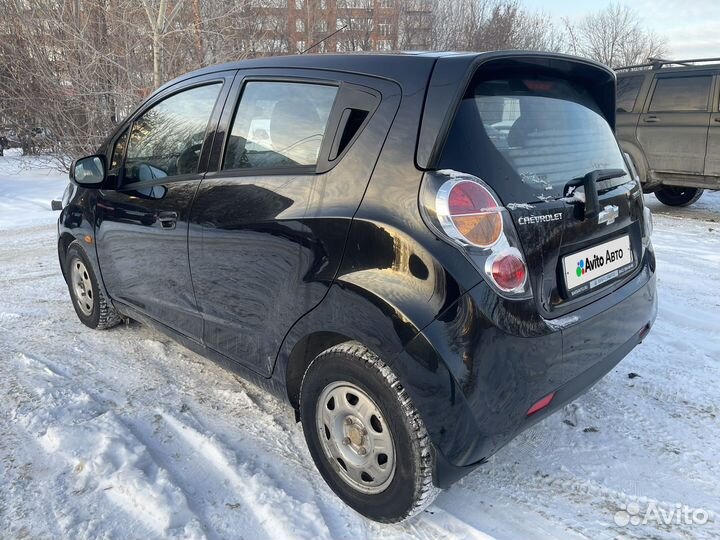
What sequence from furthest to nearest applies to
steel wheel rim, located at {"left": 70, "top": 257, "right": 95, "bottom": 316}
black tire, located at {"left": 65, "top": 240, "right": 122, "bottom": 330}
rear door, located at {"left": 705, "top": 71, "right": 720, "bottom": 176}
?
1. rear door, located at {"left": 705, "top": 71, "right": 720, "bottom": 176}
2. steel wheel rim, located at {"left": 70, "top": 257, "right": 95, "bottom": 316}
3. black tire, located at {"left": 65, "top": 240, "right": 122, "bottom": 330}

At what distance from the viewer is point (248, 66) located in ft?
9.07

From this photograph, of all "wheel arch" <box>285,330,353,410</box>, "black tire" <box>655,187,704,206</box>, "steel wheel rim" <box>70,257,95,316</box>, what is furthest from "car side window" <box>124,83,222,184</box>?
"black tire" <box>655,187,704,206</box>

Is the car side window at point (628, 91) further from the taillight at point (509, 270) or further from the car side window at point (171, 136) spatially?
the taillight at point (509, 270)

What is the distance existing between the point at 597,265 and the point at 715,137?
6.93 metres

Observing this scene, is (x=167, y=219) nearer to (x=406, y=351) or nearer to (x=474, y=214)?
(x=406, y=351)

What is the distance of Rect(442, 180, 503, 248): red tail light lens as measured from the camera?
6.06 ft

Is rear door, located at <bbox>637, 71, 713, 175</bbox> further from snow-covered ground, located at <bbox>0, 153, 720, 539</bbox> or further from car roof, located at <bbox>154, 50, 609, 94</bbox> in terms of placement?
car roof, located at <bbox>154, 50, 609, 94</bbox>

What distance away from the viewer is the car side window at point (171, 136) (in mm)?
2908

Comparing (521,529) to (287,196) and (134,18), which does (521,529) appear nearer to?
(287,196)

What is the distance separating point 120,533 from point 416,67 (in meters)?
2.07

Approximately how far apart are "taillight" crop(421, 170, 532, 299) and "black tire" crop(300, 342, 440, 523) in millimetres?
510

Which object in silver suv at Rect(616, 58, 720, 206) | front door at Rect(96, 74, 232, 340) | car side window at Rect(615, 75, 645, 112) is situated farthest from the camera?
car side window at Rect(615, 75, 645, 112)

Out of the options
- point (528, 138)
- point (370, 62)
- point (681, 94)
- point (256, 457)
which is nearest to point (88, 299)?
point (256, 457)

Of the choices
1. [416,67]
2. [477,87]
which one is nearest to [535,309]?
[477,87]
